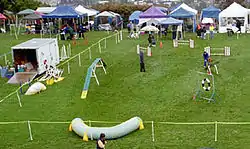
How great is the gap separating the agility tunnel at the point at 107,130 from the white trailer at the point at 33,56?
1020 cm

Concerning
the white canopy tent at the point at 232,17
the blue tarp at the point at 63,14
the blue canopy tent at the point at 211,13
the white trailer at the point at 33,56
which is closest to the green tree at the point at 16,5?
the blue tarp at the point at 63,14

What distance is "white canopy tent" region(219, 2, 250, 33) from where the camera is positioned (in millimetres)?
45094

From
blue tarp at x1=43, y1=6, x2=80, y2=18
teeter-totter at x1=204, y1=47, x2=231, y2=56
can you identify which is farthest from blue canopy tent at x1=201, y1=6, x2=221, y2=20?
teeter-totter at x1=204, y1=47, x2=231, y2=56

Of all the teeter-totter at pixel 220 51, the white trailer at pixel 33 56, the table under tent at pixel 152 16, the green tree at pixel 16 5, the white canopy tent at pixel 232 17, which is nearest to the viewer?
the white trailer at pixel 33 56

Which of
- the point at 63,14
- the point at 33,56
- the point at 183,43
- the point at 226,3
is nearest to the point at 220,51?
the point at 183,43

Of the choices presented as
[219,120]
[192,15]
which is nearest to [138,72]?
[219,120]

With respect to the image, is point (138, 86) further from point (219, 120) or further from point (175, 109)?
point (219, 120)

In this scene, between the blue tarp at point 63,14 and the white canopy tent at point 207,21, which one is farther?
the white canopy tent at point 207,21

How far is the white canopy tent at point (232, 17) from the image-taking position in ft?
148

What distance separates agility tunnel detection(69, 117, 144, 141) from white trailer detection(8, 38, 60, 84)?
10.2m

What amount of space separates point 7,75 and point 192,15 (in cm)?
2292

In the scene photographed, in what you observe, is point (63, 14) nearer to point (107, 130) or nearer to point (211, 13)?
point (211, 13)

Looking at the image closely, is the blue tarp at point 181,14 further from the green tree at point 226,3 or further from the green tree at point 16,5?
the green tree at point 16,5

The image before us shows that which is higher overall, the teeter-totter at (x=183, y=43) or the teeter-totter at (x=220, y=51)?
the teeter-totter at (x=183, y=43)
